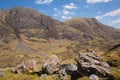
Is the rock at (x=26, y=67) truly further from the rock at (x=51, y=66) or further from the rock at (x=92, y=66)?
the rock at (x=92, y=66)

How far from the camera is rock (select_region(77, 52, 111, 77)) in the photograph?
2395 centimetres

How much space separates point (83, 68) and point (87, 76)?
1.38m

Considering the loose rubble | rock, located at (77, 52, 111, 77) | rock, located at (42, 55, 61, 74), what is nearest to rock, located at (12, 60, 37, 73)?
the loose rubble

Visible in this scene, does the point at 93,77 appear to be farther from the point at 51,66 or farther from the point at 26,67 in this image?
the point at 26,67

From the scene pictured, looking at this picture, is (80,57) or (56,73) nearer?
(80,57)

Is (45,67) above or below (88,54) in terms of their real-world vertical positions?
below

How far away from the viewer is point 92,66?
24.6 metres

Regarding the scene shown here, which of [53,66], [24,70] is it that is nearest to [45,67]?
[53,66]

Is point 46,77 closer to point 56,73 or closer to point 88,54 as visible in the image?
point 56,73

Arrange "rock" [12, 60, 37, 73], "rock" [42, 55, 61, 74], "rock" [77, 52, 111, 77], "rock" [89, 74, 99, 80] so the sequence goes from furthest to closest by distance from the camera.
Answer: "rock" [12, 60, 37, 73], "rock" [42, 55, 61, 74], "rock" [77, 52, 111, 77], "rock" [89, 74, 99, 80]

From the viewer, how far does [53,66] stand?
3131 centimetres

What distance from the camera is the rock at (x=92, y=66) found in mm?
23947

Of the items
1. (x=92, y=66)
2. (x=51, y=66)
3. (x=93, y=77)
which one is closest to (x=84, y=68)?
(x=92, y=66)

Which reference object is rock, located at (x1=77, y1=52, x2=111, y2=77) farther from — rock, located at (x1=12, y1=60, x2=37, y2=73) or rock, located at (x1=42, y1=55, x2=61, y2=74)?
rock, located at (x1=12, y1=60, x2=37, y2=73)
